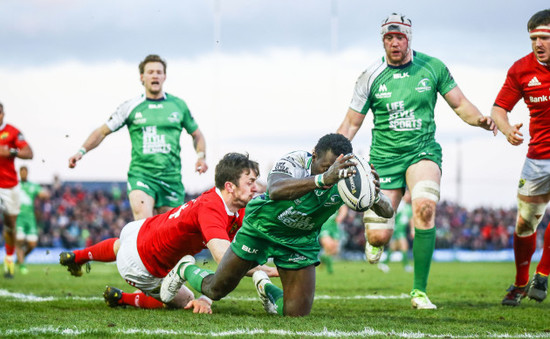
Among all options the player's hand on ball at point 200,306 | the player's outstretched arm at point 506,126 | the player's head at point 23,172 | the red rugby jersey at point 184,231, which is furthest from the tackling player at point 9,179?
the player's outstretched arm at point 506,126

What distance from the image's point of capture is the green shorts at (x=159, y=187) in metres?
9.19

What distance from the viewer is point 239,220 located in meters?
6.59

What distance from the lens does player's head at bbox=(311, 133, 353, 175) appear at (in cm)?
499

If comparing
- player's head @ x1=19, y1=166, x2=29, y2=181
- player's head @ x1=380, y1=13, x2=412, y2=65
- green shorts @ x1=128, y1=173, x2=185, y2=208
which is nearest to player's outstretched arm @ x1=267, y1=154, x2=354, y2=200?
player's head @ x1=380, y1=13, x2=412, y2=65

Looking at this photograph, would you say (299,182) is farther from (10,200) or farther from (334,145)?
(10,200)

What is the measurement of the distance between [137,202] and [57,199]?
78.9 ft

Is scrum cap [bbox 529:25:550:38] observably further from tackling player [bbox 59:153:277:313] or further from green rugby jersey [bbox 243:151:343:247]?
tackling player [bbox 59:153:277:313]

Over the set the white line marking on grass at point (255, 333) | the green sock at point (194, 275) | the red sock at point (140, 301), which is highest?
the green sock at point (194, 275)

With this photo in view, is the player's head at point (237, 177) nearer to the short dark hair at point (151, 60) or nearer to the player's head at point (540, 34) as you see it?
the player's head at point (540, 34)

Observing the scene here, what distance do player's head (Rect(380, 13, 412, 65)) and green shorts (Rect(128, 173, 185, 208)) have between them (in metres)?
3.59

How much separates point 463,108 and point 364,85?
114 cm

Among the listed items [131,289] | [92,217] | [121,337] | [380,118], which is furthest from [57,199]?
[121,337]

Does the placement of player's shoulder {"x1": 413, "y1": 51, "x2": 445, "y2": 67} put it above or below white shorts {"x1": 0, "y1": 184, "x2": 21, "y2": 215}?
above

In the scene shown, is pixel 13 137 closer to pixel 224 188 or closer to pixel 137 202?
pixel 137 202
